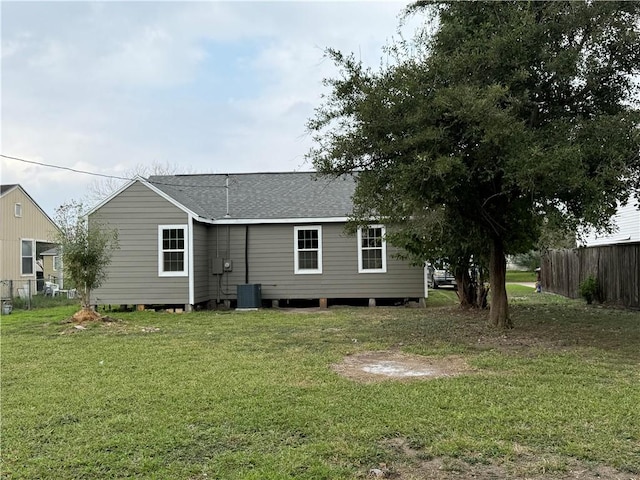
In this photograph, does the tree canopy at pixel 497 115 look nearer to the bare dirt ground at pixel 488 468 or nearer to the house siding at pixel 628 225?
the bare dirt ground at pixel 488 468

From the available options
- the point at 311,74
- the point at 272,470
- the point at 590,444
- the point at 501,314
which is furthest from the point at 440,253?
the point at 272,470

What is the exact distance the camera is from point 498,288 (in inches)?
388

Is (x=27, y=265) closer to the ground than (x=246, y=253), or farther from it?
closer to the ground

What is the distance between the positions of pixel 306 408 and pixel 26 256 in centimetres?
2145

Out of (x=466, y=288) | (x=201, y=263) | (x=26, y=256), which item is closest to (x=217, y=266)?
(x=201, y=263)

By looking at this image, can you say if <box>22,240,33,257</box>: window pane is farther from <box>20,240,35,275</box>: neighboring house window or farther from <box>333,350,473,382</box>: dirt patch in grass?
<box>333,350,473,382</box>: dirt patch in grass

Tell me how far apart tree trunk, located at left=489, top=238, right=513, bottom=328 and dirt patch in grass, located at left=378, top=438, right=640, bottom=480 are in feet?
21.2

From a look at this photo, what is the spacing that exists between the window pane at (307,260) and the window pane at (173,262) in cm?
356

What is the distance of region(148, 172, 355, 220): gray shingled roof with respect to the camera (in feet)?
52.4

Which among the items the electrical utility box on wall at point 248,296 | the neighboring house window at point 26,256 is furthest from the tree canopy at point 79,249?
the neighboring house window at point 26,256

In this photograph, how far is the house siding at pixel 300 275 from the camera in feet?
51.4

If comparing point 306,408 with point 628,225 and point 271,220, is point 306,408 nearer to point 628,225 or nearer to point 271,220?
point 271,220

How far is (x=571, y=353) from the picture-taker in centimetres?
749

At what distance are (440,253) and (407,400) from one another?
25.7 ft
